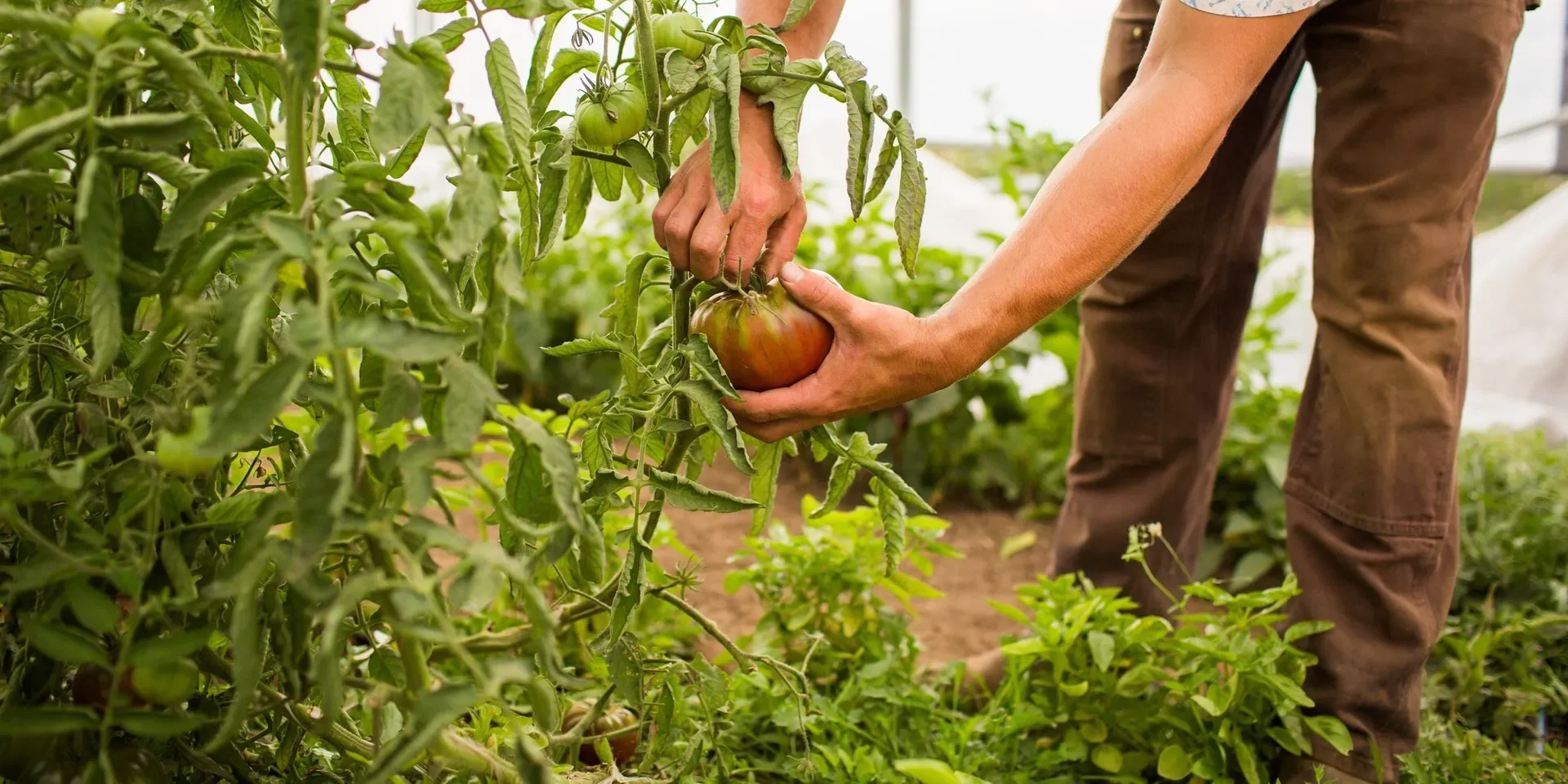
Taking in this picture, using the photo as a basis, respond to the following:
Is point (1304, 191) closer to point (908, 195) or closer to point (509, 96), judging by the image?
point (908, 195)

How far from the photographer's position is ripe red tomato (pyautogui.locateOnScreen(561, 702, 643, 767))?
134 cm

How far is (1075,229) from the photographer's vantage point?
125 cm

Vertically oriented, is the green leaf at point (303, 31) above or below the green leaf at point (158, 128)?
above

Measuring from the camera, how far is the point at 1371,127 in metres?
1.53

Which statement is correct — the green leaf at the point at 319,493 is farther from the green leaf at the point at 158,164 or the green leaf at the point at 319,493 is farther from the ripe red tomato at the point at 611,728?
the ripe red tomato at the point at 611,728

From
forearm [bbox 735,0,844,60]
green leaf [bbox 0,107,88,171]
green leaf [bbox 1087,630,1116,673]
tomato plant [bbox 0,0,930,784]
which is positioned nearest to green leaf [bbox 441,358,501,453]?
tomato plant [bbox 0,0,930,784]

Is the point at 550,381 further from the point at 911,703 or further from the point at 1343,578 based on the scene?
the point at 1343,578

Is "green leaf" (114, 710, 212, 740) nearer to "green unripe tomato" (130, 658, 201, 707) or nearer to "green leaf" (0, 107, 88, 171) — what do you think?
"green unripe tomato" (130, 658, 201, 707)

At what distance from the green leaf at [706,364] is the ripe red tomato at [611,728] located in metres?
0.46

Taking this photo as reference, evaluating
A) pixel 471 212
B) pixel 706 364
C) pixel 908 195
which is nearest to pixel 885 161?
pixel 908 195

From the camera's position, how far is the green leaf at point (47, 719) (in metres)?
0.76

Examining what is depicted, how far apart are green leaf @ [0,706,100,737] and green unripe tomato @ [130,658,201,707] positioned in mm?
32

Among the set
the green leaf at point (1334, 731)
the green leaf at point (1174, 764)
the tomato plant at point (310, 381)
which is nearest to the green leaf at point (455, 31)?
the tomato plant at point (310, 381)

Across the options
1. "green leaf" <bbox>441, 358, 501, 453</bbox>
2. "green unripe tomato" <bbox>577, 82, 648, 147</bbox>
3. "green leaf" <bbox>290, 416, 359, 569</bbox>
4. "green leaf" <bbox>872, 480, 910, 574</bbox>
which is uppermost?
"green unripe tomato" <bbox>577, 82, 648, 147</bbox>
